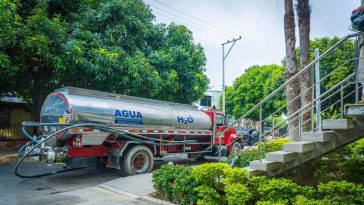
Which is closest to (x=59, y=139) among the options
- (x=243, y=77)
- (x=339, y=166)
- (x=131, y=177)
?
(x=131, y=177)

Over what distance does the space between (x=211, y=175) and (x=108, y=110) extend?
188 inches

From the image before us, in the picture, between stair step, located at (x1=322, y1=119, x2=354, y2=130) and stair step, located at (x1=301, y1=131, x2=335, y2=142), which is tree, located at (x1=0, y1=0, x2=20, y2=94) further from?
stair step, located at (x1=322, y1=119, x2=354, y2=130)

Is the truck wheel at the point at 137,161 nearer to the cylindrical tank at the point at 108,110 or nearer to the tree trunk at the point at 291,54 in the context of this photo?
the cylindrical tank at the point at 108,110

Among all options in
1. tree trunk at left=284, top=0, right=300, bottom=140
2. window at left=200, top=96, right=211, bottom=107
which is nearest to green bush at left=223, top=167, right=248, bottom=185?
tree trunk at left=284, top=0, right=300, bottom=140

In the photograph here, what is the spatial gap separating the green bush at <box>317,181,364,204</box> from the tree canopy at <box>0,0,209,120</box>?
29.6 feet

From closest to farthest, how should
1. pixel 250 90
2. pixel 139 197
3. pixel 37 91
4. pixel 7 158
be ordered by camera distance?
pixel 139 197 → pixel 7 158 → pixel 37 91 → pixel 250 90

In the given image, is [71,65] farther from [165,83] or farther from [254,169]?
[254,169]

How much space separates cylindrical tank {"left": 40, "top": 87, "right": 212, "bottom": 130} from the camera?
917cm

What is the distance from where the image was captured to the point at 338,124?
5.45 m

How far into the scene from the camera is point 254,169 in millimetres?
6020

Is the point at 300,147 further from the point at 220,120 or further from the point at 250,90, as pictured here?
the point at 250,90

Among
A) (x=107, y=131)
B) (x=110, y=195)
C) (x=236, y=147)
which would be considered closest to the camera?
(x=110, y=195)

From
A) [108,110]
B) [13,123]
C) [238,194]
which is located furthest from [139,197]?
[13,123]

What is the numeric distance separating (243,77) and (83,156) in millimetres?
38550
